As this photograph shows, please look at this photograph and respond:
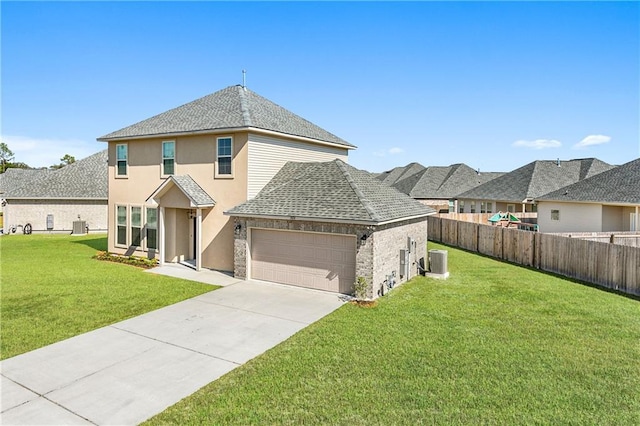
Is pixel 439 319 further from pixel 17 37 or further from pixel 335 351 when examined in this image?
pixel 17 37

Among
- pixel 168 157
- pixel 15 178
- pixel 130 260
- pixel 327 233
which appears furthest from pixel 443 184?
pixel 15 178

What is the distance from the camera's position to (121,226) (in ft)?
59.9

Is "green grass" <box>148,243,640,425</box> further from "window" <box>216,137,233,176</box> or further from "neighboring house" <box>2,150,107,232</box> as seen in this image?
"neighboring house" <box>2,150,107,232</box>

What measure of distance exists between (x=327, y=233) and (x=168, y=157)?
8.91 metres

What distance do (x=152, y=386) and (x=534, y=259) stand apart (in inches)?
622

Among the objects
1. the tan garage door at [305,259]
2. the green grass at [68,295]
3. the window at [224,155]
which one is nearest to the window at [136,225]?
the green grass at [68,295]

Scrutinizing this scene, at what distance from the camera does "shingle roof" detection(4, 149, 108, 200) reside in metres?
29.1

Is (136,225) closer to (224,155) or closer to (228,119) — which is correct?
(224,155)

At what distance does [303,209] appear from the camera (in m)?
12.1

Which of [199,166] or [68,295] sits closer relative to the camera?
[68,295]

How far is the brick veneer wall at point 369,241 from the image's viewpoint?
10.9 meters

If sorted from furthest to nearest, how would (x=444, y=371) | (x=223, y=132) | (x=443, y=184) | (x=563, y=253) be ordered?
1. (x=443, y=184)
2. (x=563, y=253)
3. (x=223, y=132)
4. (x=444, y=371)

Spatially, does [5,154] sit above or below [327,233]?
above

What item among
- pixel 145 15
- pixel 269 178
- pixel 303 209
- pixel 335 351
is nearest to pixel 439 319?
pixel 335 351
